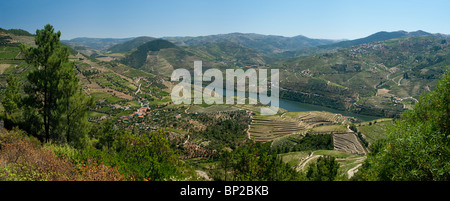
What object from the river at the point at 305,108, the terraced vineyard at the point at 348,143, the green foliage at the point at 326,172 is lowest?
the terraced vineyard at the point at 348,143

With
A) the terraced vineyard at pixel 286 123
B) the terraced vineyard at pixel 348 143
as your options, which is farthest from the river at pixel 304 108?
the terraced vineyard at pixel 348 143

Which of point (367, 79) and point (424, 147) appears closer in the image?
point (424, 147)

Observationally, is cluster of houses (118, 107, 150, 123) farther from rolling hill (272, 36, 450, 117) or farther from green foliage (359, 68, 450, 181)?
rolling hill (272, 36, 450, 117)

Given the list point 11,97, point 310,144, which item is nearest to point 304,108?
point 310,144

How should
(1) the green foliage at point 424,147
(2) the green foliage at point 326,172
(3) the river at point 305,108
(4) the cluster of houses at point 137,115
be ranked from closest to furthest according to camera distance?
1. (1) the green foliage at point 424,147
2. (2) the green foliage at point 326,172
3. (4) the cluster of houses at point 137,115
4. (3) the river at point 305,108

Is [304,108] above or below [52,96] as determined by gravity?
below

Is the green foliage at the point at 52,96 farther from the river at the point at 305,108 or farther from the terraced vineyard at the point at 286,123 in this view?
the river at the point at 305,108

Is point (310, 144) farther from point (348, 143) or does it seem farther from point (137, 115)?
point (137, 115)

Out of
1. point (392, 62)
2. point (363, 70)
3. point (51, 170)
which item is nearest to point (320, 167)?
point (51, 170)
